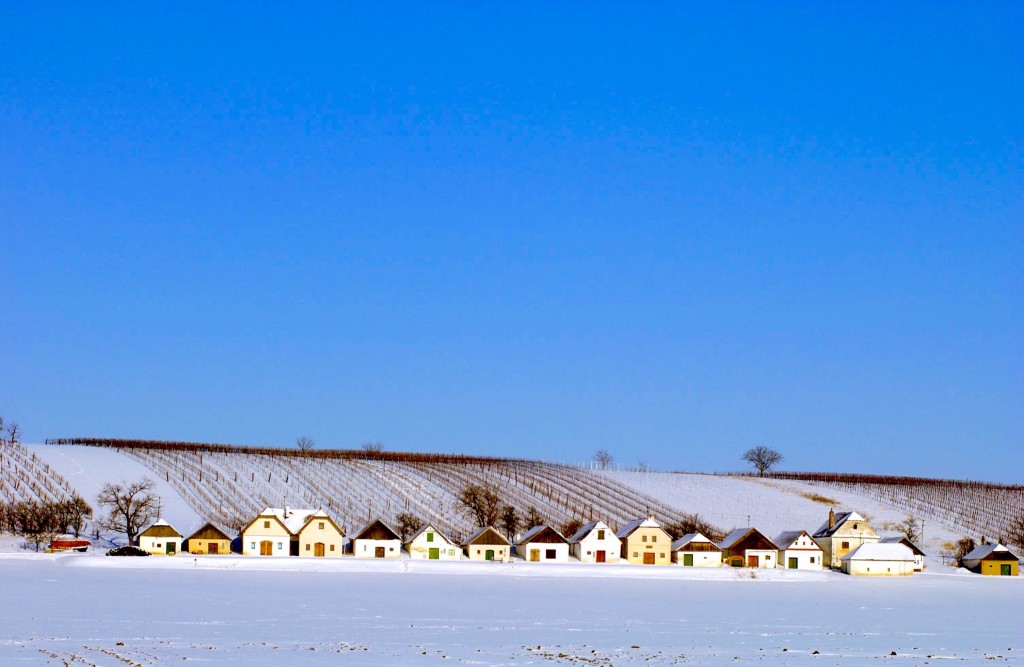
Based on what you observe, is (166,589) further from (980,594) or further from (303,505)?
(303,505)

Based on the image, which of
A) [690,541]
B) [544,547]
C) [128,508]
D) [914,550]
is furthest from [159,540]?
[914,550]

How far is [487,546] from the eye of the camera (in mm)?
74062

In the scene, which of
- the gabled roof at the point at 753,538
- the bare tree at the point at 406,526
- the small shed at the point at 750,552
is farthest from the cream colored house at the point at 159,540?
the gabled roof at the point at 753,538

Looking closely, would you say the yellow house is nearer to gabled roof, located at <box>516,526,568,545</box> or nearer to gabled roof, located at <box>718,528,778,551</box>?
gabled roof, located at <box>516,526,568,545</box>

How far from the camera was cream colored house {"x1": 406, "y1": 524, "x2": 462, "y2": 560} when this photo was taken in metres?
73.1

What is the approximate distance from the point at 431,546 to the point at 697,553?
16.1m

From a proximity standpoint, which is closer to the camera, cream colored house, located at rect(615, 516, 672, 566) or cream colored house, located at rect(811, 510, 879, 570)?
cream colored house, located at rect(615, 516, 672, 566)

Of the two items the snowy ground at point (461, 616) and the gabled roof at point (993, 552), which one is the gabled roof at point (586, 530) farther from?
the gabled roof at point (993, 552)

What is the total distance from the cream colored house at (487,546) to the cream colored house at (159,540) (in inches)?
653

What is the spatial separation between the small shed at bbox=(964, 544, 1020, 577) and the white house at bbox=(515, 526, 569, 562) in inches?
988

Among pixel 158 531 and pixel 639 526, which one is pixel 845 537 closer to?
pixel 639 526

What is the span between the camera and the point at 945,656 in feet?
106

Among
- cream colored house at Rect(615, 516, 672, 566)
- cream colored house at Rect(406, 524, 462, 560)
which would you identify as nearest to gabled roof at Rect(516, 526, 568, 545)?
cream colored house at Rect(615, 516, 672, 566)

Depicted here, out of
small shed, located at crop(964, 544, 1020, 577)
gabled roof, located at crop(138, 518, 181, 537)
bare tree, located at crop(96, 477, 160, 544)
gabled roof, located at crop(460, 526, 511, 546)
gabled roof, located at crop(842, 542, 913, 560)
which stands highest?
bare tree, located at crop(96, 477, 160, 544)
